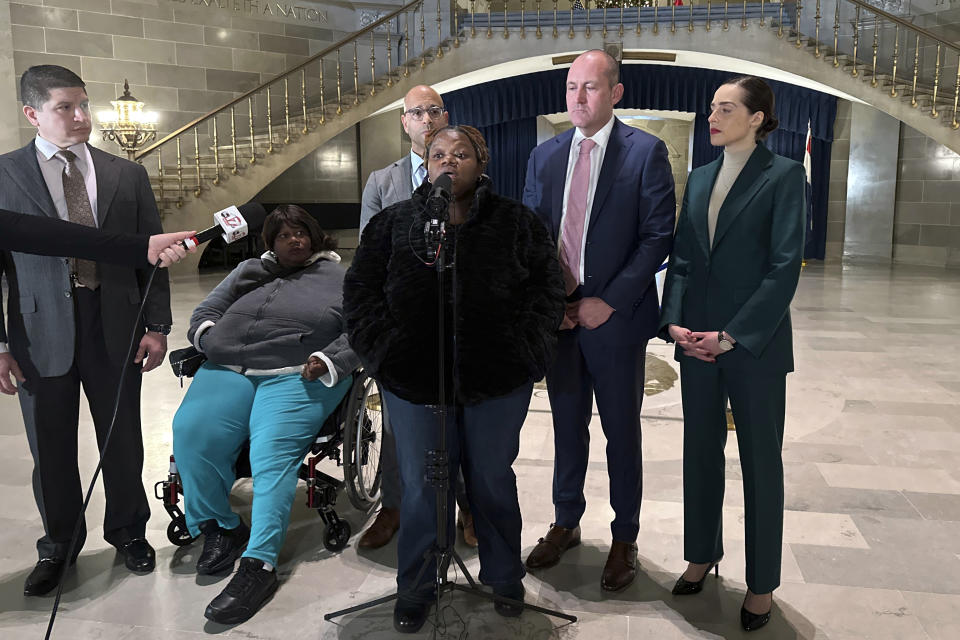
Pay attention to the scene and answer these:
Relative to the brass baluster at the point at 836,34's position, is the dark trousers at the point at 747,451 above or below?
below

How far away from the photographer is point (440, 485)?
6.23 feet

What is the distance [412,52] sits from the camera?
11.9 metres

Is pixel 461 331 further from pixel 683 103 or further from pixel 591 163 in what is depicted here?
pixel 683 103

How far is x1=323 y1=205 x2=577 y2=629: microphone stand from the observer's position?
1703 millimetres

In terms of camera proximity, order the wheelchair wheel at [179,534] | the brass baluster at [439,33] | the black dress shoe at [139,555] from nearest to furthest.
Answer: the black dress shoe at [139,555]
the wheelchair wheel at [179,534]
the brass baluster at [439,33]

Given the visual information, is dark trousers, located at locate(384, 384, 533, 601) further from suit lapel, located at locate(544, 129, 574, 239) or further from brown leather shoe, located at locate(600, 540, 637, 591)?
suit lapel, located at locate(544, 129, 574, 239)

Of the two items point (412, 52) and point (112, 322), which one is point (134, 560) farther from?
point (412, 52)

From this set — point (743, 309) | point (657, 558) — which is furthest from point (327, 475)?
point (743, 309)

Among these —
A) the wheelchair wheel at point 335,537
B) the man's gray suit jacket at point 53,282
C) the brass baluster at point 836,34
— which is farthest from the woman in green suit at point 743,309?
the brass baluster at point 836,34

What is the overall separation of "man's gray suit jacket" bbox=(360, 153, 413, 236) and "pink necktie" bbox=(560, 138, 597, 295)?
58 cm

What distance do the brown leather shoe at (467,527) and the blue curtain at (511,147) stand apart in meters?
11.3

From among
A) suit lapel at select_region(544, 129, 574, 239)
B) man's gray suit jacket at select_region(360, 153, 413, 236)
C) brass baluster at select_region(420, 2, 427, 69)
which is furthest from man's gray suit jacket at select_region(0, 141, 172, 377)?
brass baluster at select_region(420, 2, 427, 69)

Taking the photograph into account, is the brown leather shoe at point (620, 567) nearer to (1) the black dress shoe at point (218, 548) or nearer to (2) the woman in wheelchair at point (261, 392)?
(2) the woman in wheelchair at point (261, 392)

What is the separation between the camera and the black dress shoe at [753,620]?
80.7 inches
